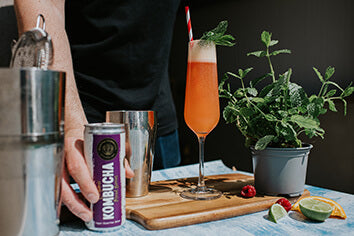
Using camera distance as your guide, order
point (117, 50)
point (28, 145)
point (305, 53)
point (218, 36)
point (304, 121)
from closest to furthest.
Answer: point (28, 145), point (304, 121), point (218, 36), point (117, 50), point (305, 53)

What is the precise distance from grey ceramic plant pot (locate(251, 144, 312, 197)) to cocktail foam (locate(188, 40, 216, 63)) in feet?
1.21

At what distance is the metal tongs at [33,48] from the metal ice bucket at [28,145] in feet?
Answer: 0.25

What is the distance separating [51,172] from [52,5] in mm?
735

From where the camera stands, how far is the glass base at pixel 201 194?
1026 mm

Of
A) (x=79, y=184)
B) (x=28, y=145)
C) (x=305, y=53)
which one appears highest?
(x=305, y=53)

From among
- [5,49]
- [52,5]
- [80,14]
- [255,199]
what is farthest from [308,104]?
[5,49]

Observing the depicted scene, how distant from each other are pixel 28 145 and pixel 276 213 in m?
0.62

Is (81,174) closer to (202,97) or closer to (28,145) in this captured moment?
(28,145)

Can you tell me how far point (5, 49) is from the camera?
1.43m

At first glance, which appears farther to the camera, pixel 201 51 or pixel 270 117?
pixel 201 51

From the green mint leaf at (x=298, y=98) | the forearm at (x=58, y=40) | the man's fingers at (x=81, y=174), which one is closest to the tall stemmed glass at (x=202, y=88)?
the green mint leaf at (x=298, y=98)

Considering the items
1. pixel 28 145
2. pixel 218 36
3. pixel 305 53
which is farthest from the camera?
pixel 305 53

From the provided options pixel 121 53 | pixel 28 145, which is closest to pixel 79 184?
pixel 28 145

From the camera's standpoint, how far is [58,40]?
1145 millimetres
